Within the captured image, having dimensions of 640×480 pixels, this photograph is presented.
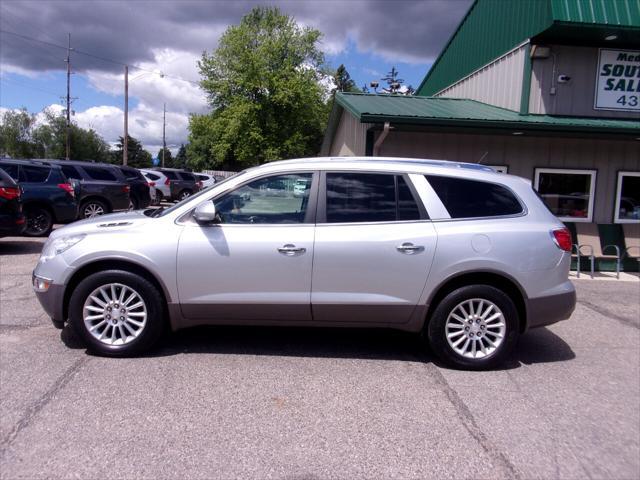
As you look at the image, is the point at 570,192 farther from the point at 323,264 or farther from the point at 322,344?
the point at 323,264

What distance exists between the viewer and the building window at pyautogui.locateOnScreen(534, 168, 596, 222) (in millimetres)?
10688

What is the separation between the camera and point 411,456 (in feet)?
10.5

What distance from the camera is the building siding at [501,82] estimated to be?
1141cm

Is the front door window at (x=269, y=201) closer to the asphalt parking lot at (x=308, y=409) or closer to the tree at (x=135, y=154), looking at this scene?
the asphalt parking lot at (x=308, y=409)

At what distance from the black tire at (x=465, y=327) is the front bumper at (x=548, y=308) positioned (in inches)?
6.0

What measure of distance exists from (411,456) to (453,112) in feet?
27.6

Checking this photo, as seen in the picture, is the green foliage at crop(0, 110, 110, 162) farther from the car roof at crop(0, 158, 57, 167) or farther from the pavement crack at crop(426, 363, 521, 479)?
the pavement crack at crop(426, 363, 521, 479)

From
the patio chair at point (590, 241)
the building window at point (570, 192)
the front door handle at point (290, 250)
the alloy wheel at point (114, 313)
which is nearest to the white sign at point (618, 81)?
the building window at point (570, 192)

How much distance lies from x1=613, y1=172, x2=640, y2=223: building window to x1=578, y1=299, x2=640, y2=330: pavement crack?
4221 mm

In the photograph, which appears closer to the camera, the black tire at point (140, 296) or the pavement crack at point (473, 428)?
the pavement crack at point (473, 428)

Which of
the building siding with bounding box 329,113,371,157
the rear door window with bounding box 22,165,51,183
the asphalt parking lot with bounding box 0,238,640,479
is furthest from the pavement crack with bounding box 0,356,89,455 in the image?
the rear door window with bounding box 22,165,51,183

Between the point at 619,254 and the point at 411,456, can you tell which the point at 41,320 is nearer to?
the point at 411,456

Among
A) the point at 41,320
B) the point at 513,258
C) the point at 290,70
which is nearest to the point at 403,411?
the point at 513,258

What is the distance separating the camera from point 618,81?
11.0 m
